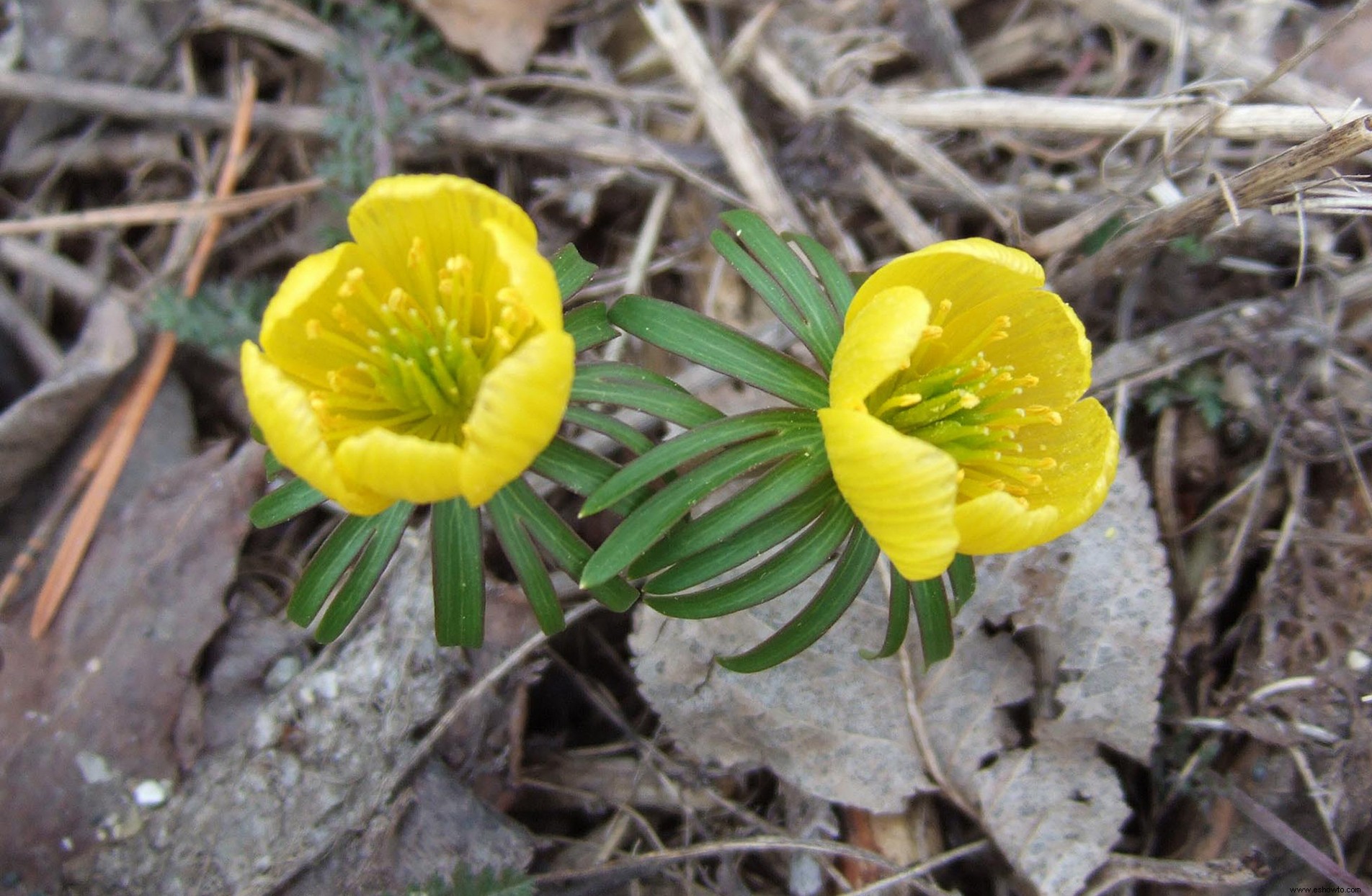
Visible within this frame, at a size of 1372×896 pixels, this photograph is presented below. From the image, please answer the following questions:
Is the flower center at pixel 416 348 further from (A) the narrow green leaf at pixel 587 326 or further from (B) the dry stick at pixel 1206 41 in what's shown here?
(B) the dry stick at pixel 1206 41

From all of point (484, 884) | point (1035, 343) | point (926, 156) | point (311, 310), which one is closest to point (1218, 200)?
point (1035, 343)

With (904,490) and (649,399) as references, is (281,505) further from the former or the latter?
(904,490)

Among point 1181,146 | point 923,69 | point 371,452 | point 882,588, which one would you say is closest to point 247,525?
point 371,452

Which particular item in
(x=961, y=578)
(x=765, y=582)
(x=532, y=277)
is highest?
(x=532, y=277)

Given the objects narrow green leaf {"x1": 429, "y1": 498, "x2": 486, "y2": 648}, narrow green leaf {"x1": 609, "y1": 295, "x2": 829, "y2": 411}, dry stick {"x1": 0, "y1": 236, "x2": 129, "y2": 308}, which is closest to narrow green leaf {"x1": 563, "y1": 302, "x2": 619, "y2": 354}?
narrow green leaf {"x1": 609, "y1": 295, "x2": 829, "y2": 411}

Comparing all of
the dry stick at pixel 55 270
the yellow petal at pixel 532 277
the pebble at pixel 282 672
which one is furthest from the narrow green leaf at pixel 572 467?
the dry stick at pixel 55 270

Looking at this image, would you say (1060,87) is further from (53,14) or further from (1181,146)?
(53,14)
